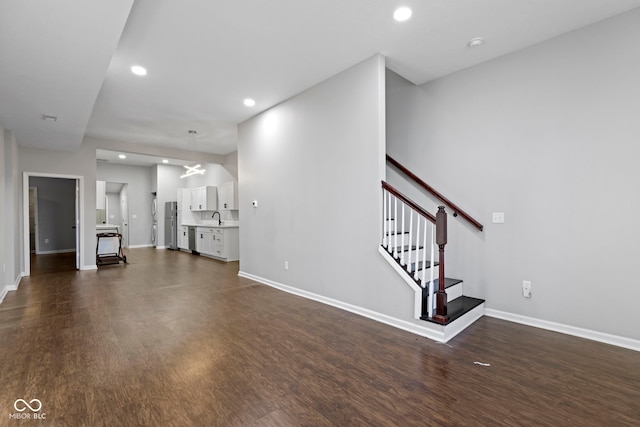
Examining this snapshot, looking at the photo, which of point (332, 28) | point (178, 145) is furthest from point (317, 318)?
point (178, 145)

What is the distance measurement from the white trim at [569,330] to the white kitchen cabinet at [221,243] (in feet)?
19.3

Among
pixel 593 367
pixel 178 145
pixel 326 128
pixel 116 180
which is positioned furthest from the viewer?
pixel 116 180

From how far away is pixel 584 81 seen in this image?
2.87m

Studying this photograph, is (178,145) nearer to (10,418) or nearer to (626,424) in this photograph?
(10,418)

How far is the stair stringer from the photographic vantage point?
9.62 ft

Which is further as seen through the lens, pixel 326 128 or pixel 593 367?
pixel 326 128

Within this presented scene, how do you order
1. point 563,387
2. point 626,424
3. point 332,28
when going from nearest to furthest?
point 626,424, point 563,387, point 332,28

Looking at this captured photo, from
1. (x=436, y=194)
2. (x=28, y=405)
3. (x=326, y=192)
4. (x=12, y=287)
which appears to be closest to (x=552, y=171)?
(x=436, y=194)

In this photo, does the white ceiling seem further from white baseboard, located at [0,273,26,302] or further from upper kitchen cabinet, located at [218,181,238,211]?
upper kitchen cabinet, located at [218,181,238,211]

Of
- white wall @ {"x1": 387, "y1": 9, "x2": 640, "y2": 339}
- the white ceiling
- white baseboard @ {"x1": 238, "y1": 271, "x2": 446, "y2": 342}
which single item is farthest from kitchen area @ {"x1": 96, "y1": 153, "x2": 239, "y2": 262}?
white wall @ {"x1": 387, "y1": 9, "x2": 640, "y2": 339}

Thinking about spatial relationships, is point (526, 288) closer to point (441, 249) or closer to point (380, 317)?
point (441, 249)

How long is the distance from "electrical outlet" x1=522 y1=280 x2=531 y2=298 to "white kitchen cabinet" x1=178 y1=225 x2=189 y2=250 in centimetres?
878

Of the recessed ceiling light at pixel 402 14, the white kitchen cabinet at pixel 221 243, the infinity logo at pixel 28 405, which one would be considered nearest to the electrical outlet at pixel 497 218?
the recessed ceiling light at pixel 402 14

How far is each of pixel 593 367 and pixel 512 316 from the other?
100 cm
